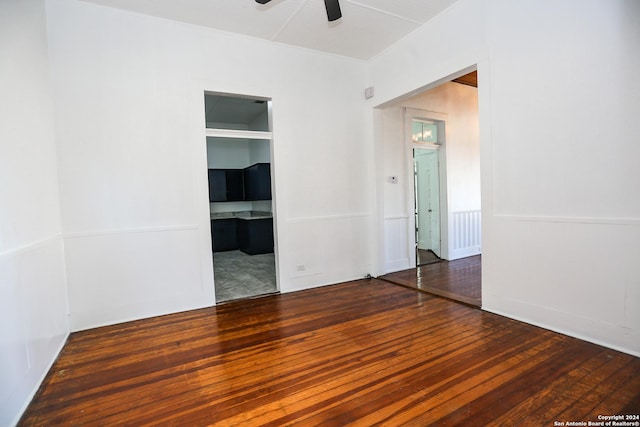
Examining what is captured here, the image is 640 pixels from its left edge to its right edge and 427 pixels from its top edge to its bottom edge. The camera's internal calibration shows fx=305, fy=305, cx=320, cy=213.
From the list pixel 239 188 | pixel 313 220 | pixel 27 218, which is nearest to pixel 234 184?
pixel 239 188

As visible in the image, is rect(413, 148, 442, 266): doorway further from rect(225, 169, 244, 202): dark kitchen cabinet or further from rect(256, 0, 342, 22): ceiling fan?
rect(225, 169, 244, 202): dark kitchen cabinet

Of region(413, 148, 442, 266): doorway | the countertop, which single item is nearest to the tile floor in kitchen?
the countertop

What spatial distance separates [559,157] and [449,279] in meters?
2.29

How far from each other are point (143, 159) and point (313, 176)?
6.86ft

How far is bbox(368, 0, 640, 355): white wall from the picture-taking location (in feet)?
7.42

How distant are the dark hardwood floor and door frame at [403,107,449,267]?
1.14ft

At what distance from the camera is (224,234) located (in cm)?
771

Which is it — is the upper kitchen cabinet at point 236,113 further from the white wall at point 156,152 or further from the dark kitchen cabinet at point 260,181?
the white wall at point 156,152

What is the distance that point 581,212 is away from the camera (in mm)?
2490

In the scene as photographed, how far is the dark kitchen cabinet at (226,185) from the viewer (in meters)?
7.65

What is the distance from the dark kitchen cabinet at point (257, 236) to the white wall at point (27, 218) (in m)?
4.20

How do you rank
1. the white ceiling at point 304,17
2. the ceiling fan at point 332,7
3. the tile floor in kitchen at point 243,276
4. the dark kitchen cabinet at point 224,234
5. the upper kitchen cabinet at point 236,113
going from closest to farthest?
the ceiling fan at point 332,7
the white ceiling at point 304,17
the tile floor in kitchen at point 243,276
the upper kitchen cabinet at point 236,113
the dark kitchen cabinet at point 224,234

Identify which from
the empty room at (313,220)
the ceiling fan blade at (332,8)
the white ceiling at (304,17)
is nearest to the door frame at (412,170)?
the empty room at (313,220)

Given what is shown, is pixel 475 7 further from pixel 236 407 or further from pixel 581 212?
pixel 236 407
